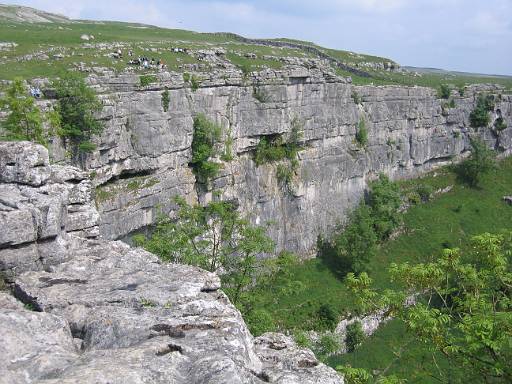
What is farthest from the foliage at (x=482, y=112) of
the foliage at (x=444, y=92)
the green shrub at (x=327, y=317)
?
the green shrub at (x=327, y=317)

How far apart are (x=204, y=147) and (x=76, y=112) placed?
9.65m

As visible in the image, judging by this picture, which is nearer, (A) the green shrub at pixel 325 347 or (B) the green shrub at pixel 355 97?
(A) the green shrub at pixel 325 347

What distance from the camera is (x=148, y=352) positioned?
23.5 ft

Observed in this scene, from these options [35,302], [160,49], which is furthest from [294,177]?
[35,302]

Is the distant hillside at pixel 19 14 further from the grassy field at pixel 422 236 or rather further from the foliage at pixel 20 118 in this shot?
the grassy field at pixel 422 236

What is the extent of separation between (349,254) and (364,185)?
9792 mm

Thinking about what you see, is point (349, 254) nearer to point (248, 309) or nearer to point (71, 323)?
point (248, 309)

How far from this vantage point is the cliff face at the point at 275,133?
89.9ft

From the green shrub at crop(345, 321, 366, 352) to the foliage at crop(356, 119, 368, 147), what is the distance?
18.8m

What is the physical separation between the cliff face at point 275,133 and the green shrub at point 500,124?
1.75 m

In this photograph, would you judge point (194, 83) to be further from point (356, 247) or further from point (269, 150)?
point (356, 247)

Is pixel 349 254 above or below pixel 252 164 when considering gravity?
below

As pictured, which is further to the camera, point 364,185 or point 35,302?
point 364,185

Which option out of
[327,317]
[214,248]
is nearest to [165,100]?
[214,248]
